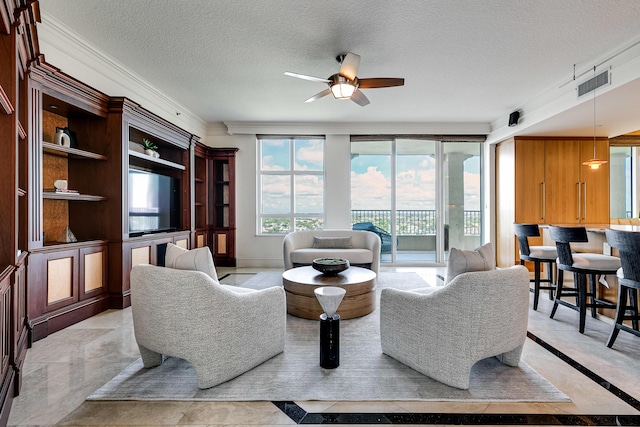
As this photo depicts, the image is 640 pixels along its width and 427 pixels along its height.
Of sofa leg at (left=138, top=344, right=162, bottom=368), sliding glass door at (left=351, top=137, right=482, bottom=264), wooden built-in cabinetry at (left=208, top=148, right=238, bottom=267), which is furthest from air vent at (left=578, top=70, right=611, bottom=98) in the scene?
wooden built-in cabinetry at (left=208, top=148, right=238, bottom=267)

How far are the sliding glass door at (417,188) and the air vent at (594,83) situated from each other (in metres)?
2.51

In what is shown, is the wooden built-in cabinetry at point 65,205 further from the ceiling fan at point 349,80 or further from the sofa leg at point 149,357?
the ceiling fan at point 349,80

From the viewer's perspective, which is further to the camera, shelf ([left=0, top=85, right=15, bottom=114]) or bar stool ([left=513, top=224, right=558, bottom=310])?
bar stool ([left=513, top=224, right=558, bottom=310])

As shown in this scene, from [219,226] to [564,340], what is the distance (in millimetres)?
5435

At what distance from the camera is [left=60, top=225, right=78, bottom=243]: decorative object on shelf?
3.12 metres

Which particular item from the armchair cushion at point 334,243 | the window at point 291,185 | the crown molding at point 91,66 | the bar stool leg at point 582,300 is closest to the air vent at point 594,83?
the bar stool leg at point 582,300

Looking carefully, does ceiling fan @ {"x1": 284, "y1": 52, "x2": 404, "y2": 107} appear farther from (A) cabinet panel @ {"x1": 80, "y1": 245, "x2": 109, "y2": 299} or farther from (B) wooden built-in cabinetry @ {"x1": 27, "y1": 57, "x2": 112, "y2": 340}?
(A) cabinet panel @ {"x1": 80, "y1": 245, "x2": 109, "y2": 299}

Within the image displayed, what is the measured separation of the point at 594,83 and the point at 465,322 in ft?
11.4

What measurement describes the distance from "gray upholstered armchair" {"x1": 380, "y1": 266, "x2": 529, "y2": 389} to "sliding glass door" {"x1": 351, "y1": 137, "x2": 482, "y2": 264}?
4206 millimetres

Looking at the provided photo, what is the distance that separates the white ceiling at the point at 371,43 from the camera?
98.8 inches

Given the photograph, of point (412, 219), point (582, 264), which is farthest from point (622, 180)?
point (582, 264)

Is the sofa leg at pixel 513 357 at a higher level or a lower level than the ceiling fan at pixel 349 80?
lower

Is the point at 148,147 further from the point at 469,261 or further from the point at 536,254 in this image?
the point at 536,254

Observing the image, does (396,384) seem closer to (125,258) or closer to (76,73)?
(125,258)
